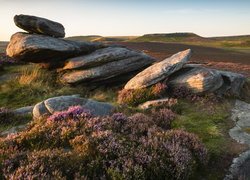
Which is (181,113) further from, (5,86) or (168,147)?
(5,86)

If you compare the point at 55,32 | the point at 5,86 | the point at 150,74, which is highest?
the point at 55,32

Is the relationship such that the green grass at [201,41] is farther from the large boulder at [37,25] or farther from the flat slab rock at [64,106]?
the flat slab rock at [64,106]

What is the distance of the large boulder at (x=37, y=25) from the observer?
2219 cm

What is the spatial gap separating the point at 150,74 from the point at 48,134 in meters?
9.28

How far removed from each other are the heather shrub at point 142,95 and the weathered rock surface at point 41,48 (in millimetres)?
5630

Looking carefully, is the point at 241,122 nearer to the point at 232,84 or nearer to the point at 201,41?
the point at 232,84

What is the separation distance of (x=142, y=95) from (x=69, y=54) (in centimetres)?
670

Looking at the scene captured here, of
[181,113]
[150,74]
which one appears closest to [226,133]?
[181,113]

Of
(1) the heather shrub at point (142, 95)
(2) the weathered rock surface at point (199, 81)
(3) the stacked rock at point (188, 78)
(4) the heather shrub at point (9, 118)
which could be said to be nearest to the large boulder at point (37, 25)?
(3) the stacked rock at point (188, 78)

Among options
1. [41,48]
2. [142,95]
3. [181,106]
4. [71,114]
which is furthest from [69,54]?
[71,114]

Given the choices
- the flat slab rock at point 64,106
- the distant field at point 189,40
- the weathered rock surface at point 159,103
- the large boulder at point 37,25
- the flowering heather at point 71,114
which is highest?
the large boulder at point 37,25

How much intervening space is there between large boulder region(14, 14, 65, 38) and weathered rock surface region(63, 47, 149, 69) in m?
2.65

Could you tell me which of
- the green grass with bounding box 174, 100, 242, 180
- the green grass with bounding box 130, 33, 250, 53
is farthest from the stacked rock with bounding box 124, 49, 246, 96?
the green grass with bounding box 130, 33, 250, 53

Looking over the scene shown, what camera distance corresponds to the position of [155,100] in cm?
1658
